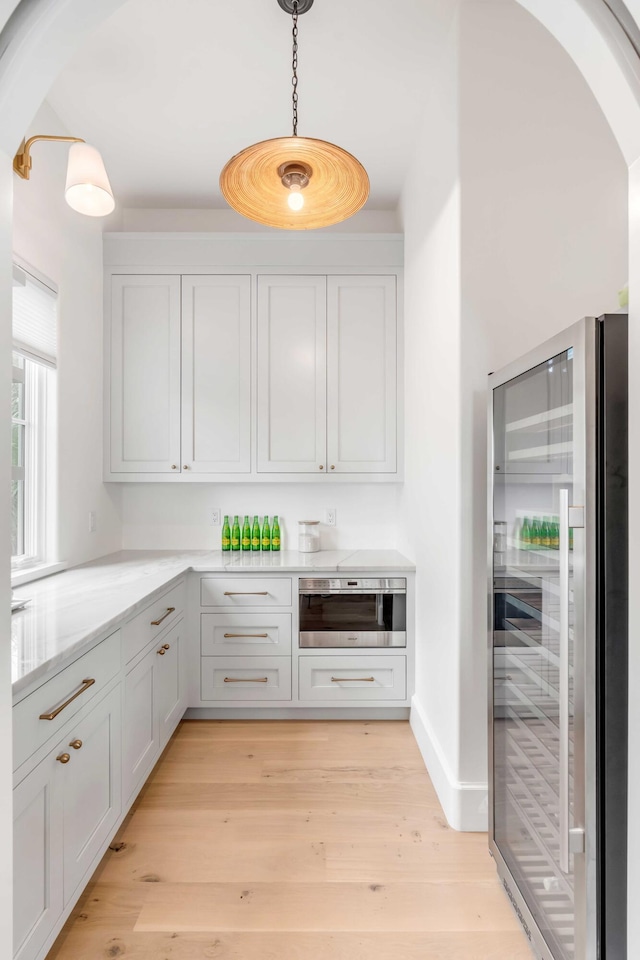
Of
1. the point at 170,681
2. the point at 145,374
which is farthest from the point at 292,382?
the point at 170,681

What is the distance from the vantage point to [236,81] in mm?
2438

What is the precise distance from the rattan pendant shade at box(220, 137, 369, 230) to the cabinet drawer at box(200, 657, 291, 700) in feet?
6.87

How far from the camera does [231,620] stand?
2.99m

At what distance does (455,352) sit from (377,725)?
196 cm

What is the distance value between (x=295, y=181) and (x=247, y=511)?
2225 mm

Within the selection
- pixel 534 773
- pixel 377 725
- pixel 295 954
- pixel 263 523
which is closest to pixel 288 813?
pixel 295 954

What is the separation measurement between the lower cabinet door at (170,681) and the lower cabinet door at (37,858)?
0.96 metres

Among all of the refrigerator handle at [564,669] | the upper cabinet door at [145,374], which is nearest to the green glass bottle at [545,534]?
the refrigerator handle at [564,669]

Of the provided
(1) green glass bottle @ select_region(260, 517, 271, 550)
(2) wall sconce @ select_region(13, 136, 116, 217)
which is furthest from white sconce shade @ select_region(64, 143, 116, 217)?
(1) green glass bottle @ select_region(260, 517, 271, 550)

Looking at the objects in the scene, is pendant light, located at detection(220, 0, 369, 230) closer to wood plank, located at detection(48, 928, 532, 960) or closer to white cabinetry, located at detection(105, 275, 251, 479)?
white cabinetry, located at detection(105, 275, 251, 479)

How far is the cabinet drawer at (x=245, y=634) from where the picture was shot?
299 cm

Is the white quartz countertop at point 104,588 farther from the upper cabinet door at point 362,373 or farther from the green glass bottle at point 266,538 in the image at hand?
the upper cabinet door at point 362,373

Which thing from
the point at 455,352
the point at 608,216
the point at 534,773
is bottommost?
the point at 534,773

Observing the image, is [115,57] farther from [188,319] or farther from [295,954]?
[295,954]
